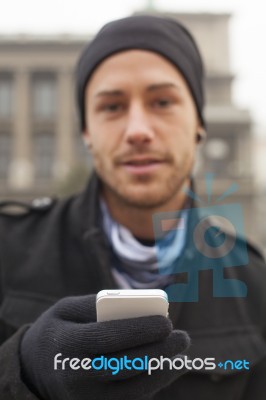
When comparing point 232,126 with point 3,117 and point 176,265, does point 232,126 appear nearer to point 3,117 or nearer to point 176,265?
point 3,117

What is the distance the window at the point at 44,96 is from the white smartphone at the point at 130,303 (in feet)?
60.7

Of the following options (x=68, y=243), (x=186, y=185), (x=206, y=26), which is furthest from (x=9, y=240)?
(x=206, y=26)

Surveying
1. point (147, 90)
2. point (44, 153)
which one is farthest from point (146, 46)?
point (44, 153)

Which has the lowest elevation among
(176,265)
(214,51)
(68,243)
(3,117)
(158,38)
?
(3,117)

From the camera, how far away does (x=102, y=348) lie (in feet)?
1.82

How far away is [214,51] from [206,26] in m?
2.41

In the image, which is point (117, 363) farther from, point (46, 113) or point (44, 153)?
point (46, 113)

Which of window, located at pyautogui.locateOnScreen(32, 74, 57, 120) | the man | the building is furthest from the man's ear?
window, located at pyautogui.locateOnScreen(32, 74, 57, 120)

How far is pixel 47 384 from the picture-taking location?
0.61m

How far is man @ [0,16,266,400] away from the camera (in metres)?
0.58

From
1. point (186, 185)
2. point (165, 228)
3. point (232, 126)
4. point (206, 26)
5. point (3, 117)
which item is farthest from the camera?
point (3, 117)

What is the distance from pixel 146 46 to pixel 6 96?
60.2 ft

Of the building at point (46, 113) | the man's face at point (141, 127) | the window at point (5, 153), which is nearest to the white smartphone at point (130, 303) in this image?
the man's face at point (141, 127)

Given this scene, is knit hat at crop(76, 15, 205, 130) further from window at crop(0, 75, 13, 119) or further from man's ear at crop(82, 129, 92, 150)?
window at crop(0, 75, 13, 119)
